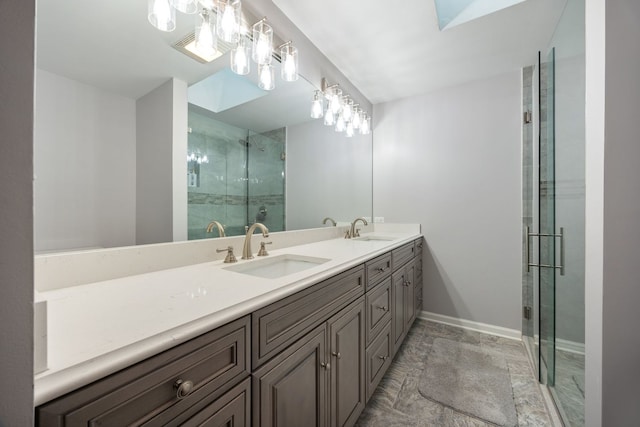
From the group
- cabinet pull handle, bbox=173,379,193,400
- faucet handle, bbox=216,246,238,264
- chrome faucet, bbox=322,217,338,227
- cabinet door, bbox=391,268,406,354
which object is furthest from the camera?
chrome faucet, bbox=322,217,338,227

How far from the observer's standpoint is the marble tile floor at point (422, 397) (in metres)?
1.34

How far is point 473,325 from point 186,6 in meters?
3.05

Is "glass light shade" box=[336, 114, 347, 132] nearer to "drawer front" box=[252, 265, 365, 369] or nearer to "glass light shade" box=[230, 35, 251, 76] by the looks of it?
"glass light shade" box=[230, 35, 251, 76]

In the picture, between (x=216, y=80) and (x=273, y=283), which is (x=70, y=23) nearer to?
(x=216, y=80)

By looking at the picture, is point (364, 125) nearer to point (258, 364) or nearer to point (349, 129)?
point (349, 129)

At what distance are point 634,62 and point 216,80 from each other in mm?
1599

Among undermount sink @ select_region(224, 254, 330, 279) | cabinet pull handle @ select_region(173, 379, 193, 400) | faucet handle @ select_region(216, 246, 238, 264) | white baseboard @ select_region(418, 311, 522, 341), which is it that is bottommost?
white baseboard @ select_region(418, 311, 522, 341)

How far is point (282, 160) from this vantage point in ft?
5.90

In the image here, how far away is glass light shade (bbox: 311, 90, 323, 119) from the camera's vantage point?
191 centimetres

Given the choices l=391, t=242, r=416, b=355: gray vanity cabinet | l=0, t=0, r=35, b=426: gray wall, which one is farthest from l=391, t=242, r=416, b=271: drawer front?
l=0, t=0, r=35, b=426: gray wall

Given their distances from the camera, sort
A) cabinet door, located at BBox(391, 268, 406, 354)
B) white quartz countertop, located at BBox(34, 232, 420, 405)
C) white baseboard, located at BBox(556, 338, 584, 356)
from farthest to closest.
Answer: cabinet door, located at BBox(391, 268, 406, 354)
white baseboard, located at BBox(556, 338, 584, 356)
white quartz countertop, located at BBox(34, 232, 420, 405)

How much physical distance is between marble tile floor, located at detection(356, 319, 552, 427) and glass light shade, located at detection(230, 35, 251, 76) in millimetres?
1962

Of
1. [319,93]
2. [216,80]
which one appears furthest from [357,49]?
[216,80]

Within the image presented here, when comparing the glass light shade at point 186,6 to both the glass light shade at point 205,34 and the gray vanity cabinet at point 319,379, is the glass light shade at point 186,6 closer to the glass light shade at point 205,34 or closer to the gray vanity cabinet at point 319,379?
the glass light shade at point 205,34
